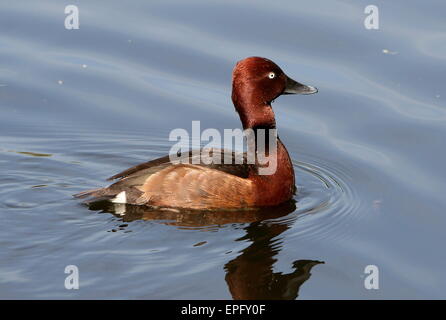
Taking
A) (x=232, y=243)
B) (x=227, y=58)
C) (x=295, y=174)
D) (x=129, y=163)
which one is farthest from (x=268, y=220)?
(x=227, y=58)

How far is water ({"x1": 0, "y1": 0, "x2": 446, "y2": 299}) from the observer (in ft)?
25.4

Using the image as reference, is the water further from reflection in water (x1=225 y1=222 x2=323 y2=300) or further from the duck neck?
the duck neck

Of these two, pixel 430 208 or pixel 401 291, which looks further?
pixel 430 208

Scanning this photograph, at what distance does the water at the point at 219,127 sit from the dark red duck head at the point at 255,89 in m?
0.92

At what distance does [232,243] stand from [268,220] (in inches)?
27.6

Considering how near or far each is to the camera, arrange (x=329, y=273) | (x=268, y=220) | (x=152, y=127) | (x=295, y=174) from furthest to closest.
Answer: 1. (x=152, y=127)
2. (x=295, y=174)
3. (x=268, y=220)
4. (x=329, y=273)

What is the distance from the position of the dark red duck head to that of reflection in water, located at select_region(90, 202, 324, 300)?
3.15ft

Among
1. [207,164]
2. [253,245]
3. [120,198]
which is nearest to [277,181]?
[207,164]

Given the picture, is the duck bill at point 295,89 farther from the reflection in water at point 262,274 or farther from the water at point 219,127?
the reflection in water at point 262,274

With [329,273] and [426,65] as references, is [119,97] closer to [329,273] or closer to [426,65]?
[426,65]

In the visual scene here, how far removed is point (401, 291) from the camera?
7527 mm

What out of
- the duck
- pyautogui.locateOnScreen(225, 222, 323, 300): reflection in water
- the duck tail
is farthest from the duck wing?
pyautogui.locateOnScreen(225, 222, 323, 300): reflection in water

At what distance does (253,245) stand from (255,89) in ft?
6.28
